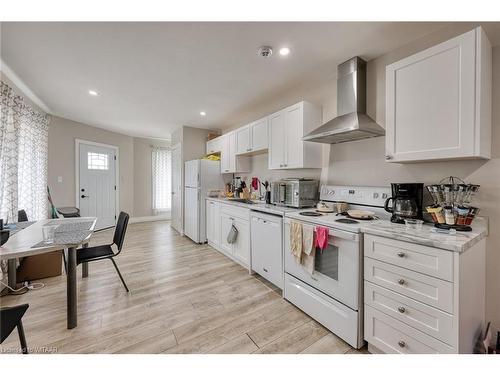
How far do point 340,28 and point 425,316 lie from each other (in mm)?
2037

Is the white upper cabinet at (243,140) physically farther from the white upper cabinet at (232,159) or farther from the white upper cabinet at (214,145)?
the white upper cabinet at (214,145)

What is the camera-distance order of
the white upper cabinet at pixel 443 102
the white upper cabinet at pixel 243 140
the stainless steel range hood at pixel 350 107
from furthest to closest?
the white upper cabinet at pixel 243 140, the stainless steel range hood at pixel 350 107, the white upper cabinet at pixel 443 102

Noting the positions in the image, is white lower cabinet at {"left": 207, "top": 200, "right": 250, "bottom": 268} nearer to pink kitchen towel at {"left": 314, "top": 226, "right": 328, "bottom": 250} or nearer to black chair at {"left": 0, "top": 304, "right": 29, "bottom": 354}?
pink kitchen towel at {"left": 314, "top": 226, "right": 328, "bottom": 250}

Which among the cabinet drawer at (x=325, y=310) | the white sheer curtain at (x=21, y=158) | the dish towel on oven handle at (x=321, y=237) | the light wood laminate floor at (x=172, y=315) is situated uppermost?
the white sheer curtain at (x=21, y=158)

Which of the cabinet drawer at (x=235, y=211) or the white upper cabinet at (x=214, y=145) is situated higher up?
the white upper cabinet at (x=214, y=145)

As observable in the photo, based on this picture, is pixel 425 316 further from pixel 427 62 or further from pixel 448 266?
pixel 427 62

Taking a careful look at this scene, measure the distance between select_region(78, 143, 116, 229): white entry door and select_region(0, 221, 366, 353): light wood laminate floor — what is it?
2.61 metres

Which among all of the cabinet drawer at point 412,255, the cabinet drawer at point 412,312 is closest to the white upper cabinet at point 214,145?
the cabinet drawer at point 412,255

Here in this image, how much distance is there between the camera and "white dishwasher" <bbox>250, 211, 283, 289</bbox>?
89.3 inches

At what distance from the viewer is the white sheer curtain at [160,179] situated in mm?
6262

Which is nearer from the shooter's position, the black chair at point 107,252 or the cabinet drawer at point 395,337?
the cabinet drawer at point 395,337

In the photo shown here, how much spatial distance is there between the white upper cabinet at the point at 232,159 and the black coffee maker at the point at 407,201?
2422 millimetres

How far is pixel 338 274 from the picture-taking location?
1653 millimetres

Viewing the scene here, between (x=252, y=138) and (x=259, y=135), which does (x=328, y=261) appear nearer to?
(x=259, y=135)
